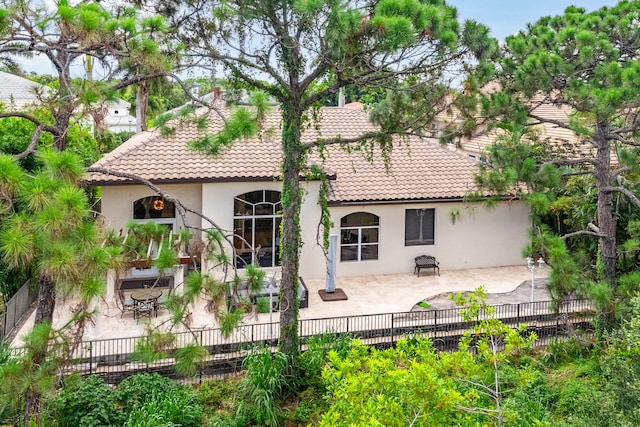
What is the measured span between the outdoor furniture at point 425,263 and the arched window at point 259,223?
5.02 meters

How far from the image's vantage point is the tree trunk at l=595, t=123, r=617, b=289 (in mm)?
12602

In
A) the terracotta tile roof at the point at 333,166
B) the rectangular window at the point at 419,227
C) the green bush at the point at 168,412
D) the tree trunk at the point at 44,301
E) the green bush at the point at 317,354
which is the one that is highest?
the terracotta tile roof at the point at 333,166

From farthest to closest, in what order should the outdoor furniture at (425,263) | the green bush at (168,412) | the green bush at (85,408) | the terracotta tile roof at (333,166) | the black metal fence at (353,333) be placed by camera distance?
the outdoor furniture at (425,263) → the terracotta tile roof at (333,166) → the black metal fence at (353,333) → the green bush at (85,408) → the green bush at (168,412)

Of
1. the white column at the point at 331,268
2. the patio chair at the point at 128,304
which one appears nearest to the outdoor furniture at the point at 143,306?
the patio chair at the point at 128,304

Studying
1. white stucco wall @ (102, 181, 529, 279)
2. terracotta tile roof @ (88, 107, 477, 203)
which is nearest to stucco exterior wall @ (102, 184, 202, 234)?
white stucco wall @ (102, 181, 529, 279)

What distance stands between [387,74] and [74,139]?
45.7 ft

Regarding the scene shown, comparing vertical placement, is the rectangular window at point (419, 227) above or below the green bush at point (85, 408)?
above

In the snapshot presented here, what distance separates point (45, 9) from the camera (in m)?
6.88

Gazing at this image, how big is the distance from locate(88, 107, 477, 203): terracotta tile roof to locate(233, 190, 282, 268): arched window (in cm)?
97

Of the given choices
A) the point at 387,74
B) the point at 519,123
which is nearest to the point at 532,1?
the point at 519,123

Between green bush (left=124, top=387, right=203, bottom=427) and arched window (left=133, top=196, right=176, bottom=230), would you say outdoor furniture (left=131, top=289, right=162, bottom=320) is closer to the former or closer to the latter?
arched window (left=133, top=196, right=176, bottom=230)

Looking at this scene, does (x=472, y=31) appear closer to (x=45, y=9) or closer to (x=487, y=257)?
(x=45, y=9)

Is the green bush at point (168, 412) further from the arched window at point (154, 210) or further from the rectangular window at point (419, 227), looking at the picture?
the rectangular window at point (419, 227)

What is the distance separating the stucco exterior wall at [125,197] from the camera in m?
16.5
